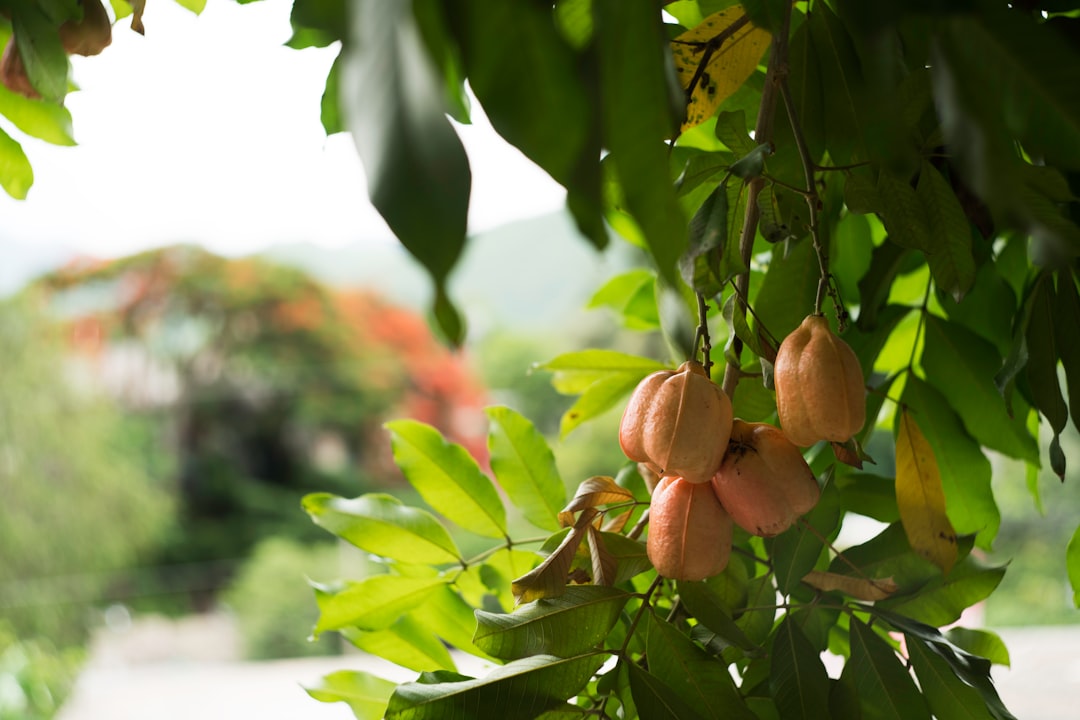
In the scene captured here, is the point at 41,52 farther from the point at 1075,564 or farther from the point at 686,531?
the point at 1075,564

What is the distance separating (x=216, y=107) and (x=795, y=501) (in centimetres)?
595

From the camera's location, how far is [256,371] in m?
5.33

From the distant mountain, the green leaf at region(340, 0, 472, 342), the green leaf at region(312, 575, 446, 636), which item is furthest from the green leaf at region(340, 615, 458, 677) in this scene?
the distant mountain

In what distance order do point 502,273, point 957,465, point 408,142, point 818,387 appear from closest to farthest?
point 408,142 < point 818,387 < point 957,465 < point 502,273

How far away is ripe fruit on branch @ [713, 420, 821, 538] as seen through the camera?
8.8 inches

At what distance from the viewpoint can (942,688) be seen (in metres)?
0.26

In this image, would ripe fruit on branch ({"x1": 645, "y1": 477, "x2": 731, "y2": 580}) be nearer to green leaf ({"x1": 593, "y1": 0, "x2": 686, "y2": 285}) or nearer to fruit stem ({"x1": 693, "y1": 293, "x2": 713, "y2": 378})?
fruit stem ({"x1": 693, "y1": 293, "x2": 713, "y2": 378})

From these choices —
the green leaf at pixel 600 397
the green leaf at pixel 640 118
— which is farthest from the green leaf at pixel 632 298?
the green leaf at pixel 640 118

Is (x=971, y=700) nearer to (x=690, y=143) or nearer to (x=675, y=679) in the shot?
(x=675, y=679)

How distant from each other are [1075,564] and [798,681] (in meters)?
0.10

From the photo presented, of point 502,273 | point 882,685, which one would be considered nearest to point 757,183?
point 882,685

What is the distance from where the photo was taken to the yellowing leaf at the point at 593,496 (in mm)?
251

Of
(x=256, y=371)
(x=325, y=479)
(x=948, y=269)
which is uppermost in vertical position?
(x=948, y=269)

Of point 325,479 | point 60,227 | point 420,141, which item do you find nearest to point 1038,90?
point 420,141
